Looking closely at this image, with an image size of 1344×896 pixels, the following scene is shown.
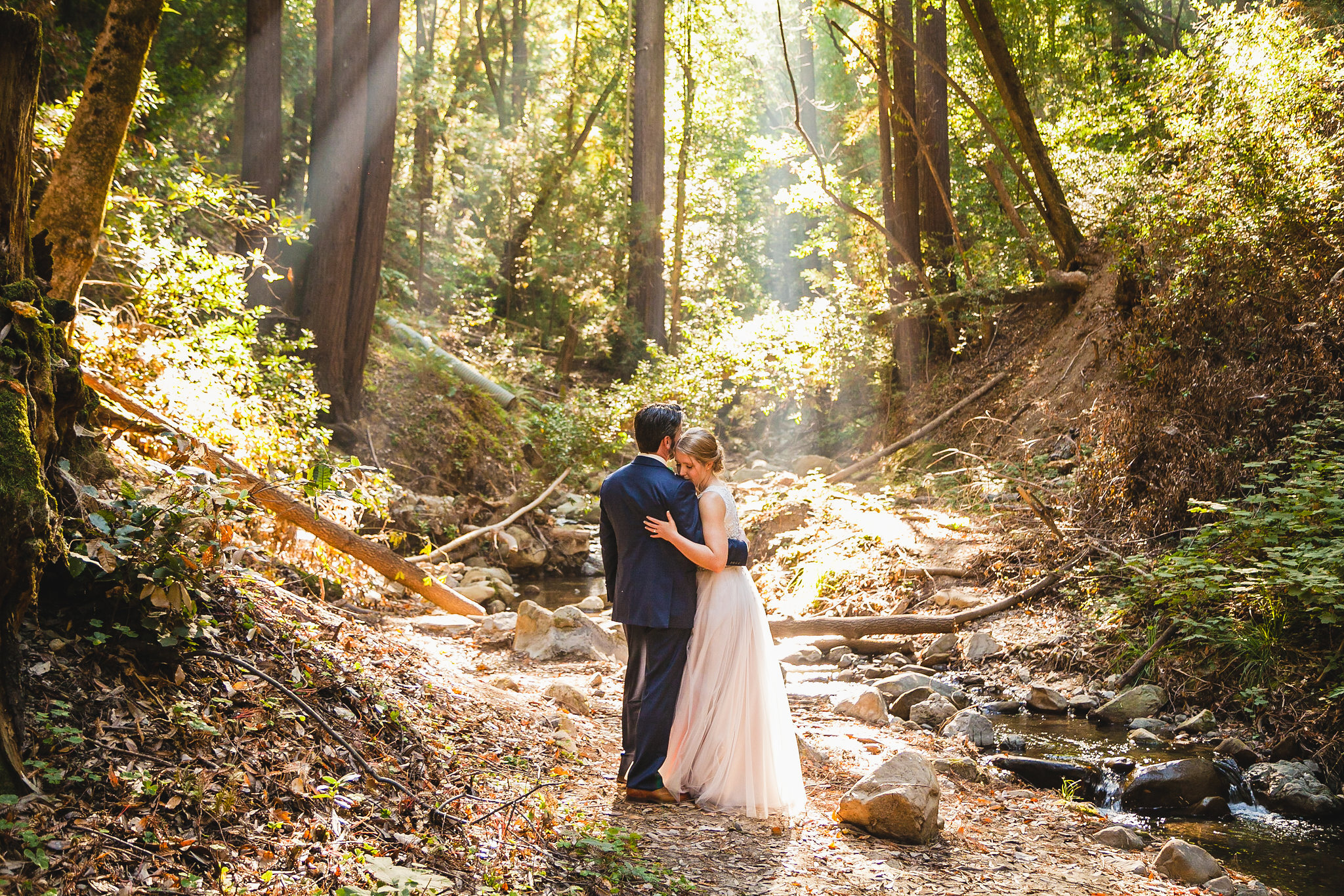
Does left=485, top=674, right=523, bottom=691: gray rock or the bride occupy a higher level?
the bride

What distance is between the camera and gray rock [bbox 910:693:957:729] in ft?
21.4

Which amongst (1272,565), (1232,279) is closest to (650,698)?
(1272,565)

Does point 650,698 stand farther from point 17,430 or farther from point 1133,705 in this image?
point 1133,705

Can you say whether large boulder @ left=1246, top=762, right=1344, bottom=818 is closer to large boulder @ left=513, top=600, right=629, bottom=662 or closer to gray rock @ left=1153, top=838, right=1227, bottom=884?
gray rock @ left=1153, top=838, right=1227, bottom=884

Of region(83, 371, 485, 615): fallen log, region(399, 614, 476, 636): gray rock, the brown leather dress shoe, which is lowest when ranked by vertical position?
region(399, 614, 476, 636): gray rock

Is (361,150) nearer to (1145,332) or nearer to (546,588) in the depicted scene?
(546,588)

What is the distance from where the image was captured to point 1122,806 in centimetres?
507

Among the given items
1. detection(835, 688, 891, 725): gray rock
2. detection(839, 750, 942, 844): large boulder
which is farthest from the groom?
detection(835, 688, 891, 725): gray rock

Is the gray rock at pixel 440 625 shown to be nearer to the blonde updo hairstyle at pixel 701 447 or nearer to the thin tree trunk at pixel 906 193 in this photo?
the blonde updo hairstyle at pixel 701 447

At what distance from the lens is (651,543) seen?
434 centimetres

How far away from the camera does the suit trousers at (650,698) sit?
→ 417cm

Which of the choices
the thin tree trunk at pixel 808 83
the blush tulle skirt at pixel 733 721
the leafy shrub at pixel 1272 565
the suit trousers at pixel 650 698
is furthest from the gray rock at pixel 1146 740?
the thin tree trunk at pixel 808 83

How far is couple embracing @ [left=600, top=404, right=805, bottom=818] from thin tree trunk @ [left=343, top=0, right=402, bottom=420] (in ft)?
28.5

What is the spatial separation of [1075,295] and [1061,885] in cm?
1099
